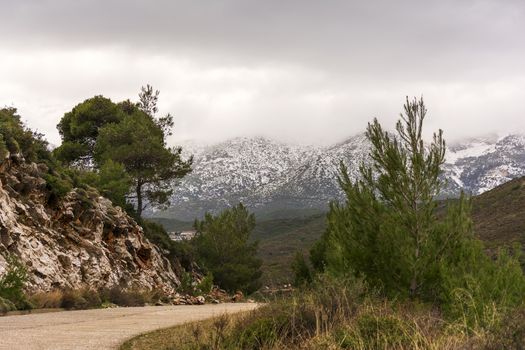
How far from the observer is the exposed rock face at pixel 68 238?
18.3m

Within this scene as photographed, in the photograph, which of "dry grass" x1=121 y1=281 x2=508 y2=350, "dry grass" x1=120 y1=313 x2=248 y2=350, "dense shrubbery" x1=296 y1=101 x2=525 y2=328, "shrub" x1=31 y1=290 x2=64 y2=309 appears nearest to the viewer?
"dry grass" x1=121 y1=281 x2=508 y2=350

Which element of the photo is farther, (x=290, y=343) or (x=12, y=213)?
(x=12, y=213)

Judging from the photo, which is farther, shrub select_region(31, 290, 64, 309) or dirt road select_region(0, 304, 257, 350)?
shrub select_region(31, 290, 64, 309)

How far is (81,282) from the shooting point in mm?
20391

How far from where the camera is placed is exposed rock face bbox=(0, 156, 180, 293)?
18281 mm

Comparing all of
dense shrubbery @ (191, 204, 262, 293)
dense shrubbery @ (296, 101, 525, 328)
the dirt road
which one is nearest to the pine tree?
dense shrubbery @ (296, 101, 525, 328)

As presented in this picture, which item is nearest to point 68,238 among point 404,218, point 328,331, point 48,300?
point 48,300

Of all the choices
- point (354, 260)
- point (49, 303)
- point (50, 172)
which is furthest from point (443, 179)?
point (50, 172)

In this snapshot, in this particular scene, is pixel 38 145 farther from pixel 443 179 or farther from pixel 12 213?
pixel 443 179

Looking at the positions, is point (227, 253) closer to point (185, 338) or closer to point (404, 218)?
point (404, 218)

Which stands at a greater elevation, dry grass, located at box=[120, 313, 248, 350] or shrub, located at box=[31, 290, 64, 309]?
dry grass, located at box=[120, 313, 248, 350]

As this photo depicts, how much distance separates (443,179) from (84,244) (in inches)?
587

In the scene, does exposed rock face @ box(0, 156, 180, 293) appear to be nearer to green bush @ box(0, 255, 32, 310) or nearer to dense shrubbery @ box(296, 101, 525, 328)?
green bush @ box(0, 255, 32, 310)

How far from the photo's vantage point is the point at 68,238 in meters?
21.8
